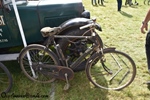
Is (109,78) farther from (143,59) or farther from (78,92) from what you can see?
(143,59)

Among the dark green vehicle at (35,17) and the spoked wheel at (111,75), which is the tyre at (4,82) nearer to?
the dark green vehicle at (35,17)

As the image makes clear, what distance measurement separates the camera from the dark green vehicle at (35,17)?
3.32 m

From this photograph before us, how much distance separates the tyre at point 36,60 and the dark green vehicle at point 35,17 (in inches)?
21.3

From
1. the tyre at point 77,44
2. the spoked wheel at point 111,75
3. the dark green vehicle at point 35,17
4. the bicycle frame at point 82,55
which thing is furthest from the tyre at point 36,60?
the spoked wheel at point 111,75

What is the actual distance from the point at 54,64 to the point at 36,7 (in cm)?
121

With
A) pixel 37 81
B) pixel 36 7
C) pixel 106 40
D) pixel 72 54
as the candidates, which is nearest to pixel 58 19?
pixel 36 7

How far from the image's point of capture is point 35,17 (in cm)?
347

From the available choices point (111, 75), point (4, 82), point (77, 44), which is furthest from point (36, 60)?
point (111, 75)

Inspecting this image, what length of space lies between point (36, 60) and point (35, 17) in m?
0.87

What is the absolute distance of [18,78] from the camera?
3.61m

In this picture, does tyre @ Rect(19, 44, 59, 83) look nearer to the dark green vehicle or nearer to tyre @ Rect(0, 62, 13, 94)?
tyre @ Rect(0, 62, 13, 94)

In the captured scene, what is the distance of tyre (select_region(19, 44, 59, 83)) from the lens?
3.02 metres

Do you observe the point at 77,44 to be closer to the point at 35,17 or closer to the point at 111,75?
the point at 111,75

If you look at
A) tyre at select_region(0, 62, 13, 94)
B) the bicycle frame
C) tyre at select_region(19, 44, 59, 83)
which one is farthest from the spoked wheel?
tyre at select_region(0, 62, 13, 94)
